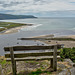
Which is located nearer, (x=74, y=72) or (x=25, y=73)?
(x=74, y=72)

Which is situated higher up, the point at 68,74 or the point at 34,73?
the point at 68,74

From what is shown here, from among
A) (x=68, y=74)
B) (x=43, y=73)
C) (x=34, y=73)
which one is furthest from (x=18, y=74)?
(x=68, y=74)

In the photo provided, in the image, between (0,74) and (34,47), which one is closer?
(0,74)

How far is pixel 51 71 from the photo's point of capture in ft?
17.7

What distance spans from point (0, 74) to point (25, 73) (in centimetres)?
140

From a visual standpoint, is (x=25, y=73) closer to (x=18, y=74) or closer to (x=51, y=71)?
(x=18, y=74)

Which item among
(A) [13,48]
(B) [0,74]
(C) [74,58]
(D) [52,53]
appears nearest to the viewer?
(B) [0,74]

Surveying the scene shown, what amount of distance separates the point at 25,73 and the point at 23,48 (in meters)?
1.48

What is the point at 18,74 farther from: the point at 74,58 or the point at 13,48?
the point at 74,58

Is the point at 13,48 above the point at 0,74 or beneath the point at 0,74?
above

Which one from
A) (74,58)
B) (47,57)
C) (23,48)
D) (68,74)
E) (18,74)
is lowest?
(74,58)

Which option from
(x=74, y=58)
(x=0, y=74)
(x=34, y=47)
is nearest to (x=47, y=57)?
(x=34, y=47)

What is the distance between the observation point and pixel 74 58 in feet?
29.8

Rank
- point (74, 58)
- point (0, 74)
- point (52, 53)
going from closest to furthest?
point (0, 74), point (52, 53), point (74, 58)
